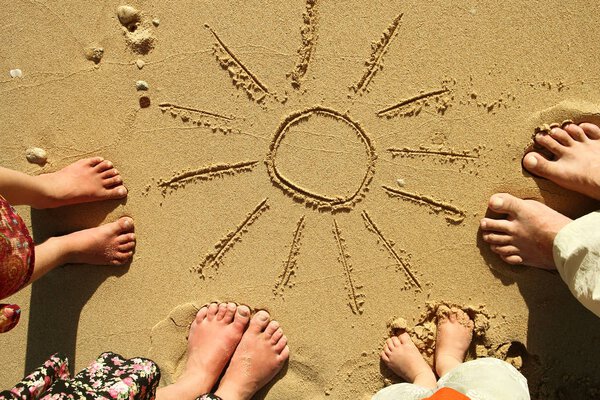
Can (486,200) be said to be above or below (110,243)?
above

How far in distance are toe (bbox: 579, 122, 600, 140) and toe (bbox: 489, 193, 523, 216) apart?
0.44 meters

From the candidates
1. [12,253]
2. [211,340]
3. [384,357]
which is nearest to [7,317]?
[12,253]

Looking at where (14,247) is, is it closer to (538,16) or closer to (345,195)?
(345,195)

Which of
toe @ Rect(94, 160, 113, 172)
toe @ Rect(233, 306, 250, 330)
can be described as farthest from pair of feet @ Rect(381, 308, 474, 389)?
toe @ Rect(94, 160, 113, 172)

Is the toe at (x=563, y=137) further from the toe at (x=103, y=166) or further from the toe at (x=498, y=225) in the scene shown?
the toe at (x=103, y=166)

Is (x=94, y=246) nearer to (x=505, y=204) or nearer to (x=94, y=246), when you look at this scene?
(x=94, y=246)

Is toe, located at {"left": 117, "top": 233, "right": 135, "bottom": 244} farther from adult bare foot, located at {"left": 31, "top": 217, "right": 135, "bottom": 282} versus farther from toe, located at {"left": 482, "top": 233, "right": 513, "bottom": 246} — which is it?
toe, located at {"left": 482, "top": 233, "right": 513, "bottom": 246}

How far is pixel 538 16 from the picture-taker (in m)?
2.34

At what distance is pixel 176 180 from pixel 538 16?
6.09 ft

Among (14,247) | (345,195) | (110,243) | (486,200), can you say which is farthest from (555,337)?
(14,247)

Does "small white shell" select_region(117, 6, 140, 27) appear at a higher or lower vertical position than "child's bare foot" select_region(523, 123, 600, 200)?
higher

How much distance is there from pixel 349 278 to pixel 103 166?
51.3 inches

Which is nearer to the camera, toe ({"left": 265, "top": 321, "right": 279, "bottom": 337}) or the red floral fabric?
the red floral fabric

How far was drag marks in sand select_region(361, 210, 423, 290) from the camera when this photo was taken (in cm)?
245
